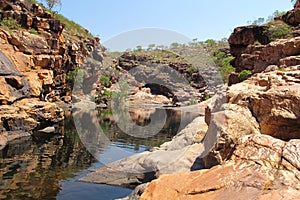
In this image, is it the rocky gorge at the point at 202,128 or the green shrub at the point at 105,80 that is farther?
the green shrub at the point at 105,80

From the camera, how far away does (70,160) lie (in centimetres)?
1670

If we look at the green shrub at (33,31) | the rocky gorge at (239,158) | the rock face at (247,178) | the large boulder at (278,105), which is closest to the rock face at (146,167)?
the rocky gorge at (239,158)

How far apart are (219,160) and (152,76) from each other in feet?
291

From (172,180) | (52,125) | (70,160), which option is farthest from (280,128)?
(52,125)

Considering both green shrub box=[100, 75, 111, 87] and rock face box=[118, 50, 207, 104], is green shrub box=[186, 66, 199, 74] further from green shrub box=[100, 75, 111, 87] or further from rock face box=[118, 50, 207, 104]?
green shrub box=[100, 75, 111, 87]

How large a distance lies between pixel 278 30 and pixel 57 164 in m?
30.0

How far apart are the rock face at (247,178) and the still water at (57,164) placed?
5434 mm

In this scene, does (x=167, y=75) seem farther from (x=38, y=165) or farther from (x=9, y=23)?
(x=38, y=165)

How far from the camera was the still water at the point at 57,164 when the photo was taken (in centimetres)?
1151

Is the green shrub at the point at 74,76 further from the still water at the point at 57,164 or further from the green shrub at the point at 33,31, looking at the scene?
the still water at the point at 57,164

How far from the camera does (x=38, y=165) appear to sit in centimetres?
1529

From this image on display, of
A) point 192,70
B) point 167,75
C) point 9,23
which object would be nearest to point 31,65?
point 9,23

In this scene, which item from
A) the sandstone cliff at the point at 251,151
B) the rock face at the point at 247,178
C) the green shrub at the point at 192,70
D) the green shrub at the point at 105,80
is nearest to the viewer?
the rock face at the point at 247,178

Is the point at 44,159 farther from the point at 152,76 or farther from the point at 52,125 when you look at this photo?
the point at 152,76
